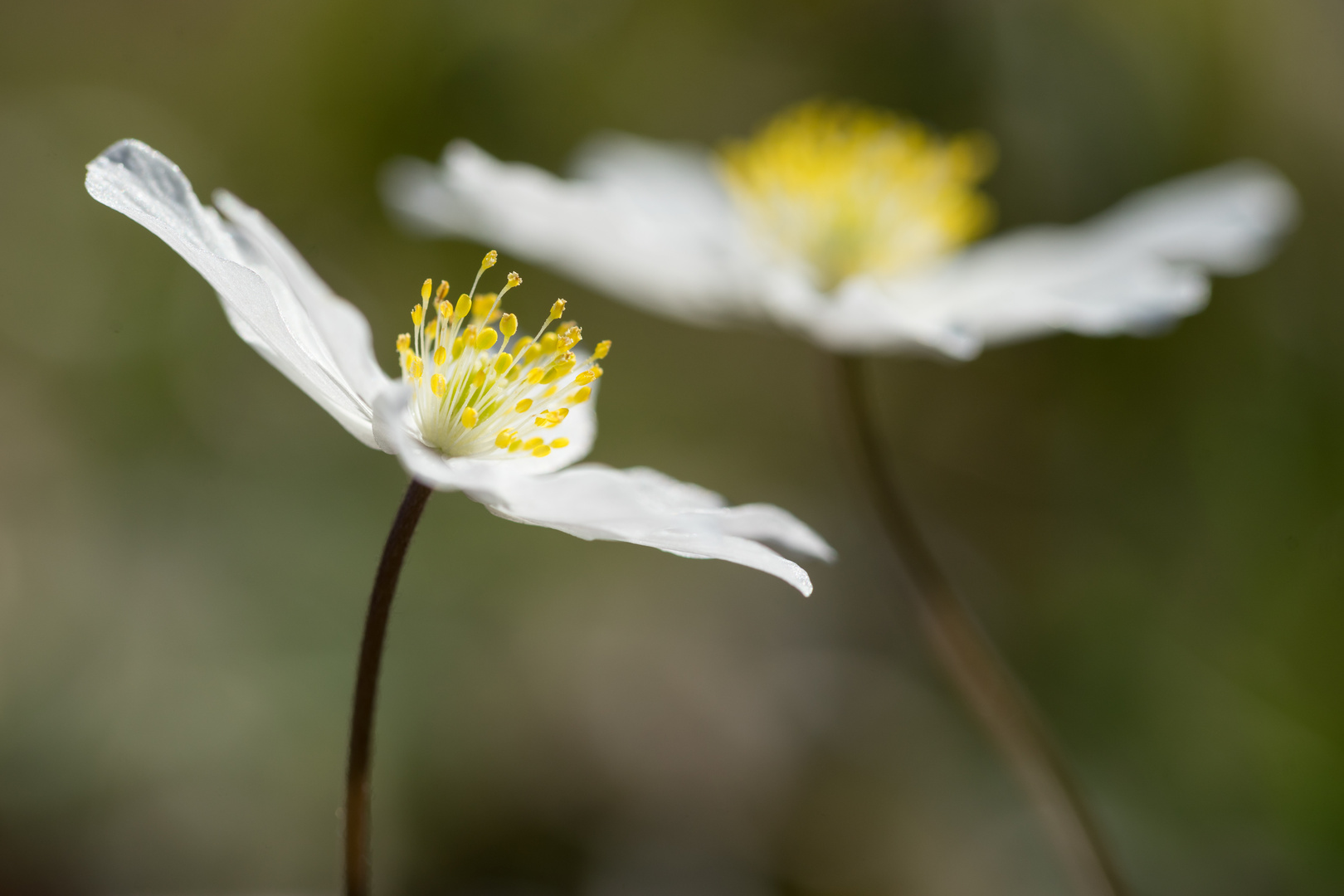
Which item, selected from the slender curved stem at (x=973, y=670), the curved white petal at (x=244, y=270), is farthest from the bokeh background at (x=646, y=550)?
the curved white petal at (x=244, y=270)

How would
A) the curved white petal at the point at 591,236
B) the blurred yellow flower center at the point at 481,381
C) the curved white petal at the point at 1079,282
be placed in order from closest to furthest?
1. the blurred yellow flower center at the point at 481,381
2. the curved white petal at the point at 1079,282
3. the curved white petal at the point at 591,236

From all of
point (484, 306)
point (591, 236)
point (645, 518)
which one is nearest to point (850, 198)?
point (591, 236)

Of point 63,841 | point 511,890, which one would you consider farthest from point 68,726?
point 511,890

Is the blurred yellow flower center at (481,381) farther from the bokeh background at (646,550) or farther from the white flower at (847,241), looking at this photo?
the bokeh background at (646,550)

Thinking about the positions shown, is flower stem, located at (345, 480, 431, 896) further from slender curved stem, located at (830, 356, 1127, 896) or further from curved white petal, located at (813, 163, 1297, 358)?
slender curved stem, located at (830, 356, 1127, 896)

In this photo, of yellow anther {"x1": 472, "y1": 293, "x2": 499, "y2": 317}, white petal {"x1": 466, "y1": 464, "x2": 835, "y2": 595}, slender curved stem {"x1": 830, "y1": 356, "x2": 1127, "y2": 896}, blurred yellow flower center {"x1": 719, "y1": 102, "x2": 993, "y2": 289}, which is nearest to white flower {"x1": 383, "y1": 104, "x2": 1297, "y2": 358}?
blurred yellow flower center {"x1": 719, "y1": 102, "x2": 993, "y2": 289}

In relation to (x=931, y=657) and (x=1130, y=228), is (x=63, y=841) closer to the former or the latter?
(x=931, y=657)
